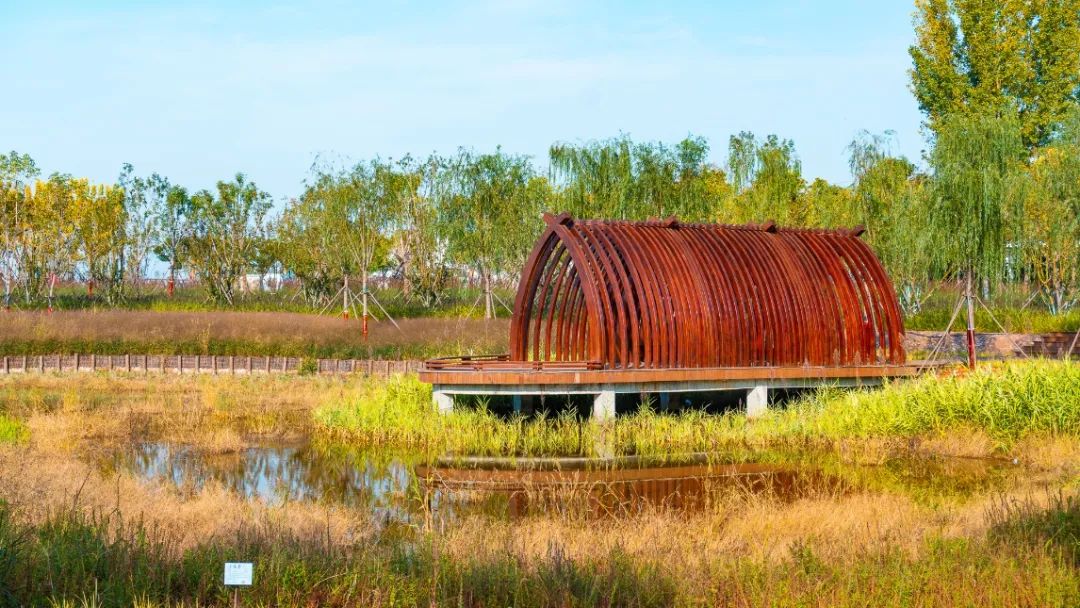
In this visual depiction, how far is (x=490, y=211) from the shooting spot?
41.1 m

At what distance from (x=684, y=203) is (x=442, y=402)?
20512 mm

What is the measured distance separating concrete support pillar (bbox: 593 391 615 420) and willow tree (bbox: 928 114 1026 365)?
9890 mm

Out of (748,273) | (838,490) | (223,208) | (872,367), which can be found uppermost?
(223,208)

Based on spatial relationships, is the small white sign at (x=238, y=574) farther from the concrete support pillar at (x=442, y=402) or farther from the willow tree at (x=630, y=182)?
the willow tree at (x=630, y=182)

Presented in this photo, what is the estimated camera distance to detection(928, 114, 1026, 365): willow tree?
24609mm

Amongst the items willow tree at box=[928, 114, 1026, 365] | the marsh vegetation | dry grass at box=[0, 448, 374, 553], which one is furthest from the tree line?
dry grass at box=[0, 448, 374, 553]

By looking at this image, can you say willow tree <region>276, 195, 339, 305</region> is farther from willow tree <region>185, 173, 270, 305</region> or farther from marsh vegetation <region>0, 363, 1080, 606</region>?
marsh vegetation <region>0, 363, 1080, 606</region>

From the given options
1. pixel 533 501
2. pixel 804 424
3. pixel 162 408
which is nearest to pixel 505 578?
pixel 533 501

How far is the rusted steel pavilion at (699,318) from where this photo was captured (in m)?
18.4

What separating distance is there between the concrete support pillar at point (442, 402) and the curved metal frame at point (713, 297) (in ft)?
5.43

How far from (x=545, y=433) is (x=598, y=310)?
2.56 metres

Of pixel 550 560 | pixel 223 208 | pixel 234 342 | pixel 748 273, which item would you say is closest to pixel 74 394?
pixel 234 342

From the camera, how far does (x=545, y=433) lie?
17.2 m

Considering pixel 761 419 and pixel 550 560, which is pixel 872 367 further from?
pixel 550 560
